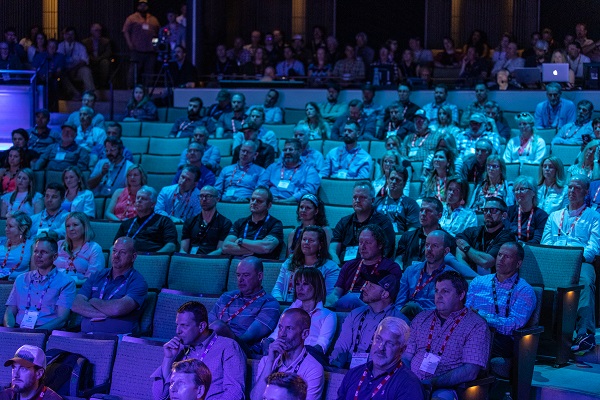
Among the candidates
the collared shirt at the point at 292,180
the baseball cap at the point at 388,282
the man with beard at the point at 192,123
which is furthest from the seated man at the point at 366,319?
the man with beard at the point at 192,123

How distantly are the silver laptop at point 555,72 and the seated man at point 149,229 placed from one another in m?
4.67

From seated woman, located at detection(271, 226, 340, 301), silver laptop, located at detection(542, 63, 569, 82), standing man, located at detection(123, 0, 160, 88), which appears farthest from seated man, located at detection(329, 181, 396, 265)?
standing man, located at detection(123, 0, 160, 88)

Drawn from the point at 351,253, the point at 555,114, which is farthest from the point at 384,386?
the point at 555,114

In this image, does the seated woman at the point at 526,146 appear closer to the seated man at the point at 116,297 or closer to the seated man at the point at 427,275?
the seated man at the point at 427,275

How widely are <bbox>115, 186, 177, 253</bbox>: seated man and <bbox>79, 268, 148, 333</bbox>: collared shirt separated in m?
1.06

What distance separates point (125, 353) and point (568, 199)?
3244 mm

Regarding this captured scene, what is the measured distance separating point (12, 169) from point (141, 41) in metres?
4.08

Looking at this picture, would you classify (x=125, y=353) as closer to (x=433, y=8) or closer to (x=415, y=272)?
(x=415, y=272)

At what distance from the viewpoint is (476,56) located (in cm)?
1142

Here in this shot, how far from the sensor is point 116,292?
548cm

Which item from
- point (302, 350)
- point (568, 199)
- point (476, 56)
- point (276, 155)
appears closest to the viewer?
point (302, 350)

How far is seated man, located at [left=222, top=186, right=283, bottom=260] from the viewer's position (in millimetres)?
6324

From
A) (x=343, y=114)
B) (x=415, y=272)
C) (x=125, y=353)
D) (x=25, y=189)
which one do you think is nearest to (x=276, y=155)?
(x=343, y=114)

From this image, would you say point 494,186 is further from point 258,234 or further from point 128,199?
point 128,199
